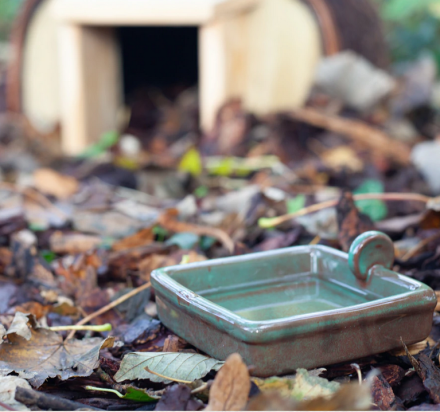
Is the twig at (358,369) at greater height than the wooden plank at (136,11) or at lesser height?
lesser

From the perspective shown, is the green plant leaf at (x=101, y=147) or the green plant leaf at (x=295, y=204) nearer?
the green plant leaf at (x=295, y=204)

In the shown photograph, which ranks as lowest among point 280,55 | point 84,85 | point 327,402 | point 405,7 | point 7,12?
point 327,402

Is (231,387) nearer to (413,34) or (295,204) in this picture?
(295,204)

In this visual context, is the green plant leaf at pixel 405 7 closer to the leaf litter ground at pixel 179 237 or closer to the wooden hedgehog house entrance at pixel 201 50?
the wooden hedgehog house entrance at pixel 201 50

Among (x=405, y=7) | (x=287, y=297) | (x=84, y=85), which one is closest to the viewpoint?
(x=287, y=297)

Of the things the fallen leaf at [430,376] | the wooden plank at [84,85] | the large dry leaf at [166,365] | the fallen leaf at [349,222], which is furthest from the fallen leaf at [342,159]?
the large dry leaf at [166,365]

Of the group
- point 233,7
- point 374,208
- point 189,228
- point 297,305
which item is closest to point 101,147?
point 233,7

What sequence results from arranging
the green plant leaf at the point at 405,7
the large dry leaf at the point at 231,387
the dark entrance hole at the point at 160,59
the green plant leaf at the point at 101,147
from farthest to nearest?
1. the green plant leaf at the point at 405,7
2. the dark entrance hole at the point at 160,59
3. the green plant leaf at the point at 101,147
4. the large dry leaf at the point at 231,387
